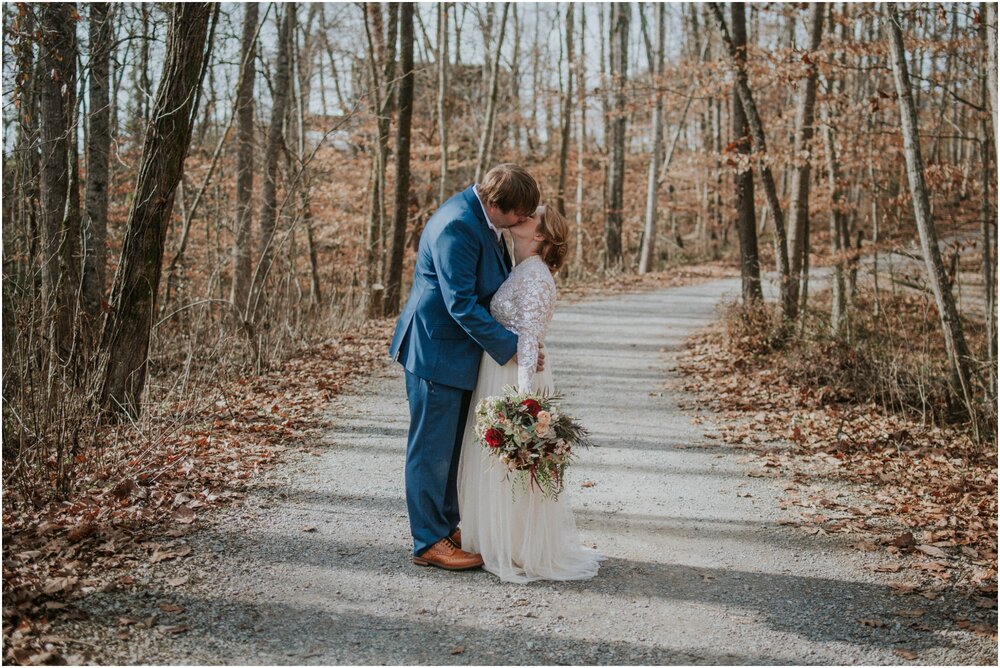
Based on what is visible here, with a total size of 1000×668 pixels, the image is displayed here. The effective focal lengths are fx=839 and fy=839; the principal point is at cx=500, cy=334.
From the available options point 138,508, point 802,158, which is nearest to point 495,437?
point 138,508

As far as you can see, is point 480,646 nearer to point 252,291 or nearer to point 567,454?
point 567,454

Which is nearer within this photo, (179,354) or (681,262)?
(179,354)

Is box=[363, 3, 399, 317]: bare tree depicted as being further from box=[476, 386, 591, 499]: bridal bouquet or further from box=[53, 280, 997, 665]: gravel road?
box=[476, 386, 591, 499]: bridal bouquet

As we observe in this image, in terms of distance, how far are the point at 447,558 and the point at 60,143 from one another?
260 inches

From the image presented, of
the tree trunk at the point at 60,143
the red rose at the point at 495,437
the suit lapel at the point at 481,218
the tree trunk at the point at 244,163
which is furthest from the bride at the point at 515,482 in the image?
the tree trunk at the point at 244,163

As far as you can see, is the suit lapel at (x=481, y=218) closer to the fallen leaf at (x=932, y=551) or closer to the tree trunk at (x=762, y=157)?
the fallen leaf at (x=932, y=551)

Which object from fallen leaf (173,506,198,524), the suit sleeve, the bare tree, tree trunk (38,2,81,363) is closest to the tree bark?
the bare tree

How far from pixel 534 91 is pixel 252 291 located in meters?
18.8

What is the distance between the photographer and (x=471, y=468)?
4.51m

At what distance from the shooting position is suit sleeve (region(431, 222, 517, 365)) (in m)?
4.15

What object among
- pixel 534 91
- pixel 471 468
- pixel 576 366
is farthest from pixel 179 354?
pixel 534 91

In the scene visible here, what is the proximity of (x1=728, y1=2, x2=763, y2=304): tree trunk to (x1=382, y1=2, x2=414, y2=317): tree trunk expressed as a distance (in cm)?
482

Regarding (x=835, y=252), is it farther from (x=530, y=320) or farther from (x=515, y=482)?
(x=515, y=482)

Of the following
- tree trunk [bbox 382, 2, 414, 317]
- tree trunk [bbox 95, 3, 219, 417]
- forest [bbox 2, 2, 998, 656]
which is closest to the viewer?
forest [bbox 2, 2, 998, 656]
